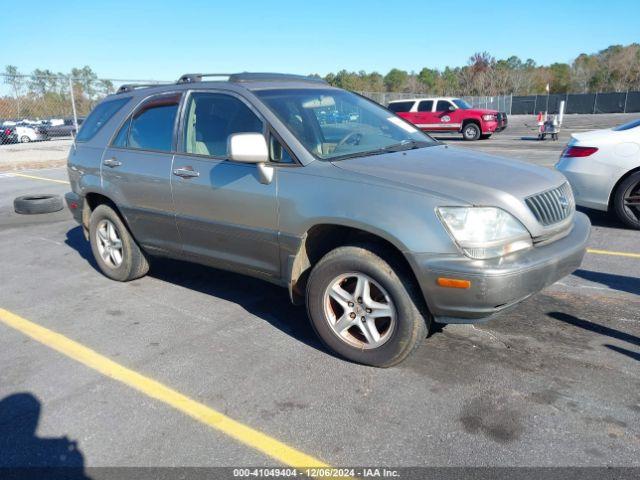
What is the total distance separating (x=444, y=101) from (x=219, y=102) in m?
20.2

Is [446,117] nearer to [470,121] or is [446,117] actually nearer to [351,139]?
[470,121]

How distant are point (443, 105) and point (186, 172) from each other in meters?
20.3

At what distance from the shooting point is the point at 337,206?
10.9 ft

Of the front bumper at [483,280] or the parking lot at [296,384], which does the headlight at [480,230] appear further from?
the parking lot at [296,384]

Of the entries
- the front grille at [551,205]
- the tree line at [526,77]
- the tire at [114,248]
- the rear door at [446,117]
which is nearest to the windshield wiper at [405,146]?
the front grille at [551,205]

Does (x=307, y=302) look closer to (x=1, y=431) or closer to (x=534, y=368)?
(x=534, y=368)

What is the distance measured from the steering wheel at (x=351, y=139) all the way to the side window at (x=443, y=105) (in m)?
19.7

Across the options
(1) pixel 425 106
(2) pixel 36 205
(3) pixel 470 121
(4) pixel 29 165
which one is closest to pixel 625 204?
(2) pixel 36 205

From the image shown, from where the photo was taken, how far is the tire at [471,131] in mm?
22144

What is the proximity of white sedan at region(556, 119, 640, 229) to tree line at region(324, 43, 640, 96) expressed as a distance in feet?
196

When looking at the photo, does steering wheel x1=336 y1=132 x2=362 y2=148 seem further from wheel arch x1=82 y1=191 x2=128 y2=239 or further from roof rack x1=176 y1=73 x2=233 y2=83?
wheel arch x1=82 y1=191 x2=128 y2=239

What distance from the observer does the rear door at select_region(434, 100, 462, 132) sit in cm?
2242

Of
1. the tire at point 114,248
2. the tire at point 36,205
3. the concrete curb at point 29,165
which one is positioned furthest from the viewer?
the concrete curb at point 29,165

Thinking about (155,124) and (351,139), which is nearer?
(351,139)
